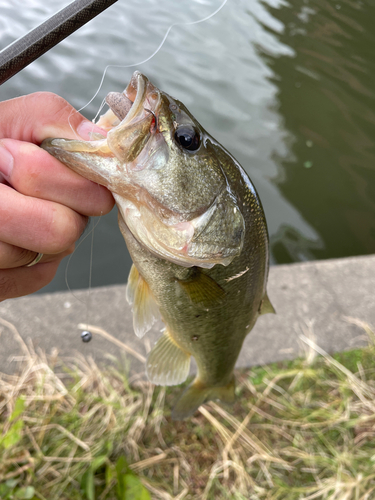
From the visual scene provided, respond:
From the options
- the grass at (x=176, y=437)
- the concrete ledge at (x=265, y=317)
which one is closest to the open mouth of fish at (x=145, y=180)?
the grass at (x=176, y=437)

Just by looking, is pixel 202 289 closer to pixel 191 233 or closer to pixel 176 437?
pixel 191 233

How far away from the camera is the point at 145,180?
2.97ft

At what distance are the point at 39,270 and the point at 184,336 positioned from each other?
57 centimetres

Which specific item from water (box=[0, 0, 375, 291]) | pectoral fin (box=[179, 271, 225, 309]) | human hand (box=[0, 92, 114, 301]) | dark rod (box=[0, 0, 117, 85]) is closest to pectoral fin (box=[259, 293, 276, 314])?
pectoral fin (box=[179, 271, 225, 309])

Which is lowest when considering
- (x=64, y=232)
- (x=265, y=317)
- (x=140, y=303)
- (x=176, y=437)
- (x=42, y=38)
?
(x=176, y=437)

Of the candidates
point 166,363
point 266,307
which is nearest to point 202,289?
point 266,307

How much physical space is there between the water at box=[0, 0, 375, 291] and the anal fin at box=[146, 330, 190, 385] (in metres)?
2.14

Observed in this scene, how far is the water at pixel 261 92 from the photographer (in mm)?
4211

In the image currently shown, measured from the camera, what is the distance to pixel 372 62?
6.71m

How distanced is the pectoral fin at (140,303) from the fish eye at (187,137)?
451mm

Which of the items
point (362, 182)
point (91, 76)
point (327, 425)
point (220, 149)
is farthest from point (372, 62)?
point (220, 149)

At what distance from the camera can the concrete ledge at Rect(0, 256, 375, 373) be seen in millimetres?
2418

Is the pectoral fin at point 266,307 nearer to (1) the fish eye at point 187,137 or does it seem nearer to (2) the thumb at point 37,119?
(1) the fish eye at point 187,137

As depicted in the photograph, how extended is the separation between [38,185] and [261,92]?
18.6 ft
